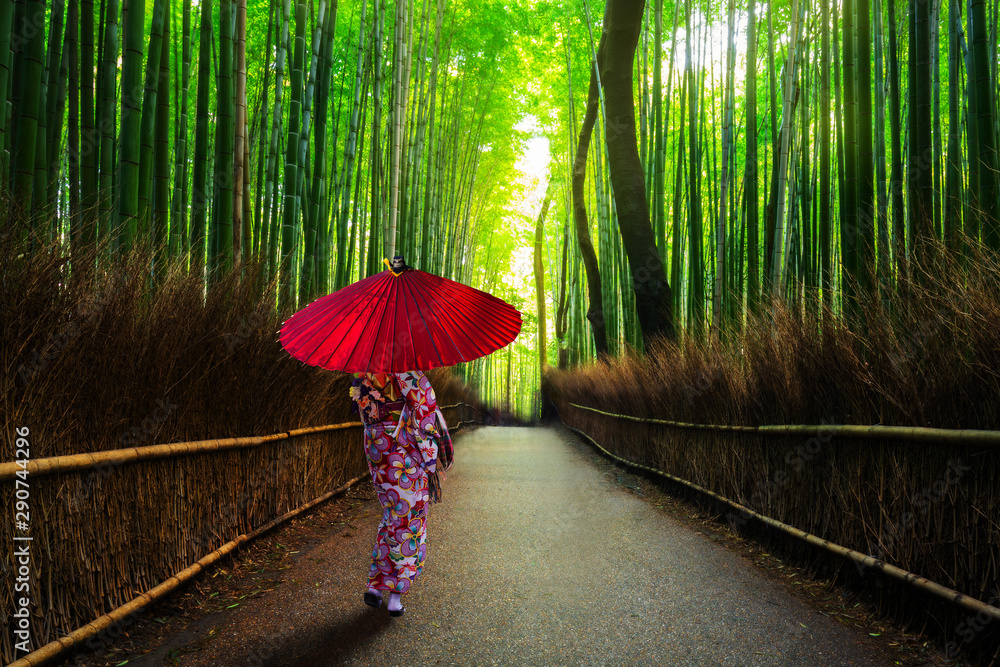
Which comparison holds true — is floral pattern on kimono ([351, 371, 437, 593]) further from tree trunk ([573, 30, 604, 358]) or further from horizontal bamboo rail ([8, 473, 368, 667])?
tree trunk ([573, 30, 604, 358])

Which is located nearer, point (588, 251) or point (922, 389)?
point (922, 389)

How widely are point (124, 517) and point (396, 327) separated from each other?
1062 millimetres

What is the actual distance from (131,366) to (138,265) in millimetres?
334

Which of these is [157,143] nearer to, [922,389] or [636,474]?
[922,389]

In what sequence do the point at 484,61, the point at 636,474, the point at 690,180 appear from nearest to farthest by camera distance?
the point at 690,180, the point at 636,474, the point at 484,61

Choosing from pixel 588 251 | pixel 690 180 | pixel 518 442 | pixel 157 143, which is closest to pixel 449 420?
pixel 518 442

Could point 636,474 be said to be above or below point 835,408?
below

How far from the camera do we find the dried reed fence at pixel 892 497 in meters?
1.85

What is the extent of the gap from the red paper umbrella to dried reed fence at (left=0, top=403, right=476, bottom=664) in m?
0.65

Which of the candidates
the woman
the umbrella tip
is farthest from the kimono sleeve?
the umbrella tip

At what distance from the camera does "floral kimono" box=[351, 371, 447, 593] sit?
2.41 metres

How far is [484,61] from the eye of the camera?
10094mm

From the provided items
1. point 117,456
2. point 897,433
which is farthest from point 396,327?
point 897,433

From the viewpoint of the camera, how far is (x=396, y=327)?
2.35 m
